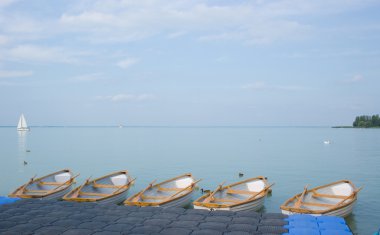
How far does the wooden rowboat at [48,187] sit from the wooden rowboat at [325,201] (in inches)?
449

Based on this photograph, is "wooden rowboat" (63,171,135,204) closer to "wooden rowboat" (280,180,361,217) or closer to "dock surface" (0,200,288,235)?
"dock surface" (0,200,288,235)

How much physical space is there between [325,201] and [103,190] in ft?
38.1

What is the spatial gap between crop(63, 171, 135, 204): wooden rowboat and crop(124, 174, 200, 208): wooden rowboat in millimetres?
1397

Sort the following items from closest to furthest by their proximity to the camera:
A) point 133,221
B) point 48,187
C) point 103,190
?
1. point 133,221
2. point 103,190
3. point 48,187

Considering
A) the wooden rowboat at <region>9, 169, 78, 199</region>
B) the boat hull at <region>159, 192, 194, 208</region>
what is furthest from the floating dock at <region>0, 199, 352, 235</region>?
the wooden rowboat at <region>9, 169, 78, 199</region>

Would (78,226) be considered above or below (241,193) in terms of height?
above

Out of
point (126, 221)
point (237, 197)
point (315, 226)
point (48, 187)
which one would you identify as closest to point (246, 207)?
point (237, 197)

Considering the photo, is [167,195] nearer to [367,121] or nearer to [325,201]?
[325,201]

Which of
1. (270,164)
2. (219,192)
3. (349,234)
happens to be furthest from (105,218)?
(270,164)

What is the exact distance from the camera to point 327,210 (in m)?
14.7

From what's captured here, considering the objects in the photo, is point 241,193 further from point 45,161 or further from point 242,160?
point 45,161

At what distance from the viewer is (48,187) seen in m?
20.8

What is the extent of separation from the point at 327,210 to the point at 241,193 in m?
4.70

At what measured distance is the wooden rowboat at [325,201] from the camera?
14815 mm
